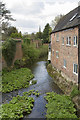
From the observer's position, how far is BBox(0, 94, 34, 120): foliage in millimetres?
8223

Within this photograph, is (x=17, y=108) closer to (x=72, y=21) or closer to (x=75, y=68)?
(x=75, y=68)

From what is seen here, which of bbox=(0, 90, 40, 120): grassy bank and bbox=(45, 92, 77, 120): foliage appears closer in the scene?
bbox=(45, 92, 77, 120): foliage

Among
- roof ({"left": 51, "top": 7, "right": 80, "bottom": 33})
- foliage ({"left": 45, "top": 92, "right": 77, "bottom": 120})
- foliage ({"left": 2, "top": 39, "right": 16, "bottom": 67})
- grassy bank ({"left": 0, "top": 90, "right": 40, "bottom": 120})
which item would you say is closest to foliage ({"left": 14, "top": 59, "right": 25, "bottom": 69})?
foliage ({"left": 2, "top": 39, "right": 16, "bottom": 67})

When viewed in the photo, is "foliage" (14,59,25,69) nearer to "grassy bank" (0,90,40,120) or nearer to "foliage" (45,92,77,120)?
"grassy bank" (0,90,40,120)

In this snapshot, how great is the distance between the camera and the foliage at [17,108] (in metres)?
8.22

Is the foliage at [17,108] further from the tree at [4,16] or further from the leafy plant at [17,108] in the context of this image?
the tree at [4,16]

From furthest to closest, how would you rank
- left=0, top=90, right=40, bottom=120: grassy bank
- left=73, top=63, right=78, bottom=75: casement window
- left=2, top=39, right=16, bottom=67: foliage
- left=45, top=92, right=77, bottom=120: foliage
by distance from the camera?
left=2, top=39, right=16, bottom=67: foliage
left=73, top=63, right=78, bottom=75: casement window
left=0, top=90, right=40, bottom=120: grassy bank
left=45, top=92, right=77, bottom=120: foliage

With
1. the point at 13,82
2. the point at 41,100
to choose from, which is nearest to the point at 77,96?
the point at 41,100

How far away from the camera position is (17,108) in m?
9.03

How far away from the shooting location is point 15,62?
23828 millimetres

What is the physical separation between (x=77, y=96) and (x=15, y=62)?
16189 mm

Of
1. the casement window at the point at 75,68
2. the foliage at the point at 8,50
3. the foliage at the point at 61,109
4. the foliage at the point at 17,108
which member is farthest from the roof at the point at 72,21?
the foliage at the point at 8,50

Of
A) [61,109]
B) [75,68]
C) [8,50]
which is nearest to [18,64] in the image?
[8,50]

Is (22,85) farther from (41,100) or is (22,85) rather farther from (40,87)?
(41,100)
